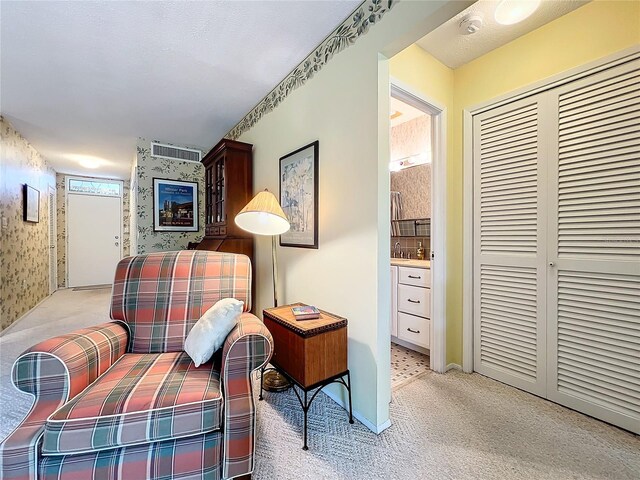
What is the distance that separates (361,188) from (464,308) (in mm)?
1319

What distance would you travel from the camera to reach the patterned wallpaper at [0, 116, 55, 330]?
2924 millimetres

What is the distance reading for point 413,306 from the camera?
7.91 feet

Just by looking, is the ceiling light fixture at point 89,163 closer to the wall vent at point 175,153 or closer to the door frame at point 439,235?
the wall vent at point 175,153

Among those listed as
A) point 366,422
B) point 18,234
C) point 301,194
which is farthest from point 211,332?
point 18,234

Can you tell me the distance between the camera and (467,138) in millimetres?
2059

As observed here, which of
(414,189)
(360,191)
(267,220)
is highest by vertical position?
(414,189)

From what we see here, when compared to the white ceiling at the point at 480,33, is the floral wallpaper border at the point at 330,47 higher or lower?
lower

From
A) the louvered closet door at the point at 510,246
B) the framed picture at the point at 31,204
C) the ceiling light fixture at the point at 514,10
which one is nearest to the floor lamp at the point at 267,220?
the louvered closet door at the point at 510,246

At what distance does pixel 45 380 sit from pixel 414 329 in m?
2.32

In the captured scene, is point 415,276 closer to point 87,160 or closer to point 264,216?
point 264,216

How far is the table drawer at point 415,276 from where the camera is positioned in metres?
2.29

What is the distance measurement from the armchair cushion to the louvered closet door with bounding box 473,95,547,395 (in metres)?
1.88

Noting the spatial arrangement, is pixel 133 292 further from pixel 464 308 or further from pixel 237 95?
pixel 464 308

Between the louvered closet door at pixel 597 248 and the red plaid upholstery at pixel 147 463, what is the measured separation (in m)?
1.98
